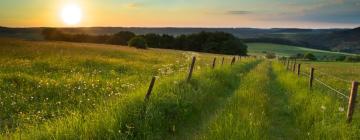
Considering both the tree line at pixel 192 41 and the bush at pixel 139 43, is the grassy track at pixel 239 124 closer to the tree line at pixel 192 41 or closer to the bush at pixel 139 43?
the bush at pixel 139 43

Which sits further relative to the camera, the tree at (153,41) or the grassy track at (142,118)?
the tree at (153,41)

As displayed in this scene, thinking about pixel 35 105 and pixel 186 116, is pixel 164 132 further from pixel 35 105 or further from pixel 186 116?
pixel 35 105

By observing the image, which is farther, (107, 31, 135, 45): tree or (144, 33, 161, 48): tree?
(107, 31, 135, 45): tree

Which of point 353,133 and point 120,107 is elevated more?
point 120,107

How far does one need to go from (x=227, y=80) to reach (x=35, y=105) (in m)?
10.7

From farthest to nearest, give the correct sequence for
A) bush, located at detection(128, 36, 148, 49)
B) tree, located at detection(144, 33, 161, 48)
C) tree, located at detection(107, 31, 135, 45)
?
tree, located at detection(107, 31, 135, 45) → tree, located at detection(144, 33, 161, 48) → bush, located at detection(128, 36, 148, 49)

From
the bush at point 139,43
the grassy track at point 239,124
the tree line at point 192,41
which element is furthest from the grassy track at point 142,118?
the tree line at point 192,41

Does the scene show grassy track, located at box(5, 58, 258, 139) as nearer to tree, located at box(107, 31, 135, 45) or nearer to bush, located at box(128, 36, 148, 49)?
bush, located at box(128, 36, 148, 49)

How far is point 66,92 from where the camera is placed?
14578mm

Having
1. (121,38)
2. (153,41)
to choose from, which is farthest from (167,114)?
(121,38)

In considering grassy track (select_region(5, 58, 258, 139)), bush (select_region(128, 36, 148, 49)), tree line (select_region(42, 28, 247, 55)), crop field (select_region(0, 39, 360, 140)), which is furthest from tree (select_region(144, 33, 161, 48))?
grassy track (select_region(5, 58, 258, 139))

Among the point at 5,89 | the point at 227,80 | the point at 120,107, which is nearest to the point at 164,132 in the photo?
the point at 120,107

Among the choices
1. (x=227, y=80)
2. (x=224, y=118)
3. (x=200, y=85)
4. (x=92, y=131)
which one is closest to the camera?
(x=92, y=131)

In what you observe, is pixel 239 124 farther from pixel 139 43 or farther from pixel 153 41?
pixel 153 41
